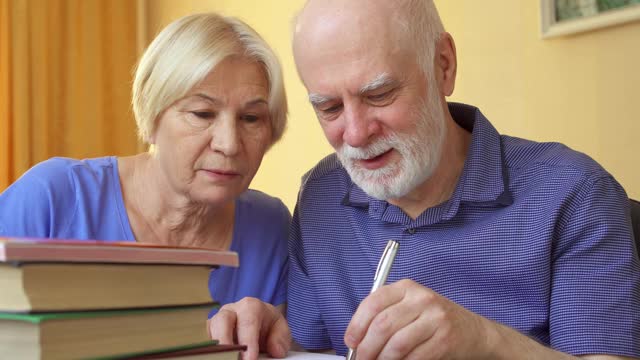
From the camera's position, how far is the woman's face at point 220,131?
156cm

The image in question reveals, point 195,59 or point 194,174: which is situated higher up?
point 195,59

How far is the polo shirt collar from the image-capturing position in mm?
1354

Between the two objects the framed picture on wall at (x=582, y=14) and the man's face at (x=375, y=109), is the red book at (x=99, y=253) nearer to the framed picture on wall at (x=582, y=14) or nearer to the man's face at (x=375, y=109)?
the man's face at (x=375, y=109)

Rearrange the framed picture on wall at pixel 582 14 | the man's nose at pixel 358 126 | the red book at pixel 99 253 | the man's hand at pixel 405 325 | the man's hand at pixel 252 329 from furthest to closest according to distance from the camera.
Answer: the framed picture on wall at pixel 582 14 → the man's nose at pixel 358 126 → the man's hand at pixel 252 329 → the man's hand at pixel 405 325 → the red book at pixel 99 253

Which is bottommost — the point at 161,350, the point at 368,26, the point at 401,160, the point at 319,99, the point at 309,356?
the point at 309,356

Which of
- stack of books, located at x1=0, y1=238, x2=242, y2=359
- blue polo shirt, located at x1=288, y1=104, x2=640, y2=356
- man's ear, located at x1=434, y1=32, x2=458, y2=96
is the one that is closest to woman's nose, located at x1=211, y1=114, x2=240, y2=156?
blue polo shirt, located at x1=288, y1=104, x2=640, y2=356

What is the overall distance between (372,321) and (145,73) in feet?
3.08

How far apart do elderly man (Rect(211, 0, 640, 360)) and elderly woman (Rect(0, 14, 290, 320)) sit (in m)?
0.20

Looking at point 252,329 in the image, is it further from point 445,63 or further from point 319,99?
point 445,63

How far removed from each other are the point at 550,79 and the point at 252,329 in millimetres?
1584

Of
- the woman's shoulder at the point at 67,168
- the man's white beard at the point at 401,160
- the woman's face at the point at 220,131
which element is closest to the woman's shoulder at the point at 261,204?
the woman's face at the point at 220,131

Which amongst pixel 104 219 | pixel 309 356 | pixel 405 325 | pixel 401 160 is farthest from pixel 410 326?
pixel 104 219

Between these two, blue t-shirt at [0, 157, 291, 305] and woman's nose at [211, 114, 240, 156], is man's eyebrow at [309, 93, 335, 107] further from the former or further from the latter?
blue t-shirt at [0, 157, 291, 305]

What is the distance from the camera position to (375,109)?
52.2 inches
